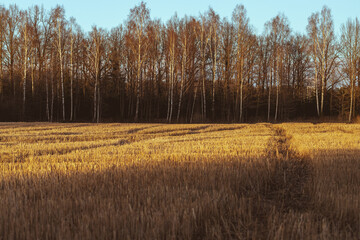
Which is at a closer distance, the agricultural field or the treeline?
the agricultural field

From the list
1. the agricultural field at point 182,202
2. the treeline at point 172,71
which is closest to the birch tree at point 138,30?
the treeline at point 172,71

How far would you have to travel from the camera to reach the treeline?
106 feet

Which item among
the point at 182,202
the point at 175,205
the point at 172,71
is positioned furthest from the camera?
the point at 172,71

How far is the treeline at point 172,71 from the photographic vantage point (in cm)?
3234

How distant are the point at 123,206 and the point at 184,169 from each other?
2.38m

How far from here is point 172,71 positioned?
30.8 m

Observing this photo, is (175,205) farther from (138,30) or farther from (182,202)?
(138,30)

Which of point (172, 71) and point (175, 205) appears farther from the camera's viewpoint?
point (172, 71)

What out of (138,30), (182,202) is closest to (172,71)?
(138,30)

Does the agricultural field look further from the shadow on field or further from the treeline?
the treeline

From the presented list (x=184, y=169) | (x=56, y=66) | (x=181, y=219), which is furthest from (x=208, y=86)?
(x=181, y=219)

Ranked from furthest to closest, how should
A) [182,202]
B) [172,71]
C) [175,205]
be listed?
1. [172,71]
2. [182,202]
3. [175,205]

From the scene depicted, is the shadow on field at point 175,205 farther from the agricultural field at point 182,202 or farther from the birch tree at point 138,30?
the birch tree at point 138,30

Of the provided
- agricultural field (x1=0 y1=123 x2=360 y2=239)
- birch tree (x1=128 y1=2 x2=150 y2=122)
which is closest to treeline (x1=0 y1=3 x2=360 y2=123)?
birch tree (x1=128 y1=2 x2=150 y2=122)
